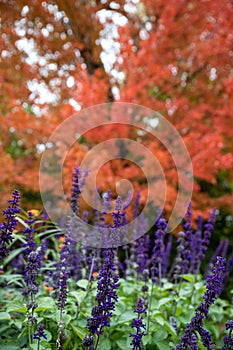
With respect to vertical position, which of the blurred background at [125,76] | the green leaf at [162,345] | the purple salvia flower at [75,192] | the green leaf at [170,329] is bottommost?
the green leaf at [162,345]

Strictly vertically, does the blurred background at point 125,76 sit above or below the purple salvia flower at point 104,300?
above

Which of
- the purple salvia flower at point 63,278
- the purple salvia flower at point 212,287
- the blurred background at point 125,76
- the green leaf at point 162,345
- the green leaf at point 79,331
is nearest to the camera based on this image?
the purple salvia flower at point 212,287

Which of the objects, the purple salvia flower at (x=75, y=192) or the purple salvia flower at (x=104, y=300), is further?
the purple salvia flower at (x=75, y=192)

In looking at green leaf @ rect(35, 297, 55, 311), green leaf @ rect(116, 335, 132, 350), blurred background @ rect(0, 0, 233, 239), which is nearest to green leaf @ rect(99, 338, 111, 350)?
green leaf @ rect(116, 335, 132, 350)

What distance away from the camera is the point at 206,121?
6.18 m

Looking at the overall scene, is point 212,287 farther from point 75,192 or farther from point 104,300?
point 75,192

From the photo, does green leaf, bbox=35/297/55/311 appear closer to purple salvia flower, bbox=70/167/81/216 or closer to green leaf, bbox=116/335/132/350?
green leaf, bbox=116/335/132/350

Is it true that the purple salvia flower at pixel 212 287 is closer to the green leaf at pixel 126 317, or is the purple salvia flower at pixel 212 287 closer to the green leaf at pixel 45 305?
the green leaf at pixel 126 317

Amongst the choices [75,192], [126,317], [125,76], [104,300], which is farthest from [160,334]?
[125,76]

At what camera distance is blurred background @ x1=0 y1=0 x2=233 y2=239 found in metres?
5.27

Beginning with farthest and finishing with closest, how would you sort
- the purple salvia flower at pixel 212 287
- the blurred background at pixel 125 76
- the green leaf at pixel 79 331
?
the blurred background at pixel 125 76 < the green leaf at pixel 79 331 < the purple salvia flower at pixel 212 287

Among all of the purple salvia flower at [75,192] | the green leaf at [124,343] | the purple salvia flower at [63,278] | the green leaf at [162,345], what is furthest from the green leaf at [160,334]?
the purple salvia flower at [75,192]

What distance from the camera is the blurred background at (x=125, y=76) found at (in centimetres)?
527

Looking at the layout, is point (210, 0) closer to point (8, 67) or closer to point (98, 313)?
point (8, 67)
